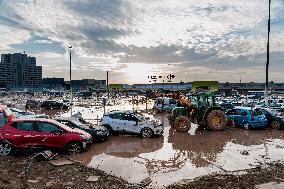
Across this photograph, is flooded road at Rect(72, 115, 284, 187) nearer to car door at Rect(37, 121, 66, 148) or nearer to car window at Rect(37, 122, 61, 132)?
car door at Rect(37, 121, 66, 148)

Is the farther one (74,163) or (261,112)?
(261,112)

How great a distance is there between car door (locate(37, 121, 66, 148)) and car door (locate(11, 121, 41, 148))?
0.25m

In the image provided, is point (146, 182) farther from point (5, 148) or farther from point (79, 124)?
point (79, 124)

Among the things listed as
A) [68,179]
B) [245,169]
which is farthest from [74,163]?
[245,169]

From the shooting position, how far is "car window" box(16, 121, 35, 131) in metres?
15.1

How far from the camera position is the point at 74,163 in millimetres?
13383

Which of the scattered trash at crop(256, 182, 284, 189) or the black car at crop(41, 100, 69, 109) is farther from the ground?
the scattered trash at crop(256, 182, 284, 189)

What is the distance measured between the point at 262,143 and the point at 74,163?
1067cm

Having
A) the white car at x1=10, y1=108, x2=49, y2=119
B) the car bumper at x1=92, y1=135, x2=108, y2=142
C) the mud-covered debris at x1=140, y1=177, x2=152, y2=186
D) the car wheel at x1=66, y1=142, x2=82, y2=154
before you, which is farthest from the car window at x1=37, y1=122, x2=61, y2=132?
the white car at x1=10, y1=108, x2=49, y2=119

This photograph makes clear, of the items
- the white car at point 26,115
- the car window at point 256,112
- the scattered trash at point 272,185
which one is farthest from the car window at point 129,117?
the scattered trash at point 272,185

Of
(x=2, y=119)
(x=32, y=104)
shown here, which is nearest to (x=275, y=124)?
(x=2, y=119)

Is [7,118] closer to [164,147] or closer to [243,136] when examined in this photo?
[164,147]

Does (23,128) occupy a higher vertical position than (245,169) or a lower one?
higher

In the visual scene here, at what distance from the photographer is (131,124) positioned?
67.2ft
